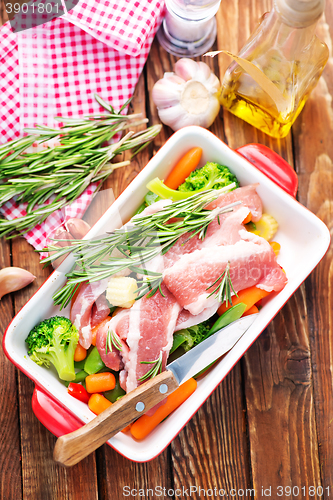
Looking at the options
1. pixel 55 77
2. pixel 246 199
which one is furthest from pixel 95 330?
pixel 55 77

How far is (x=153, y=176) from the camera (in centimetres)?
159

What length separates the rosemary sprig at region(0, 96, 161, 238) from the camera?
1608 mm

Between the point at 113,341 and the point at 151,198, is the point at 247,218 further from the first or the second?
the point at 113,341

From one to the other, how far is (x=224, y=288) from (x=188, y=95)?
2.87 ft

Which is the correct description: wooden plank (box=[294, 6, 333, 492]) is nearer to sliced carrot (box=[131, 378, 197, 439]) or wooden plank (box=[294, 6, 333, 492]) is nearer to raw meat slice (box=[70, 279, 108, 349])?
sliced carrot (box=[131, 378, 197, 439])

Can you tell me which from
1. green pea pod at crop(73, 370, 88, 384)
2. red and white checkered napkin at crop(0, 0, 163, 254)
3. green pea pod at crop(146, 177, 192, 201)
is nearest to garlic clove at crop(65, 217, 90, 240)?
red and white checkered napkin at crop(0, 0, 163, 254)

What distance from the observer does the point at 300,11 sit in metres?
1.24

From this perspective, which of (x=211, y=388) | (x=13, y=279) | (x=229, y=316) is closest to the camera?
(x=211, y=388)

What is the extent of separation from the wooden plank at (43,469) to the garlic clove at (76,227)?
69 cm

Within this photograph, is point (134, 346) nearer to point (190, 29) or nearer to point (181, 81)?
point (181, 81)

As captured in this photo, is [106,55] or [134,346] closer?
[134,346]

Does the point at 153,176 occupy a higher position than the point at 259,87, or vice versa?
the point at 259,87

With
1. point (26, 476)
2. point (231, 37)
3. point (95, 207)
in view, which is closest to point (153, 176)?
point (95, 207)

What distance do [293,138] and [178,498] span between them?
1764mm
